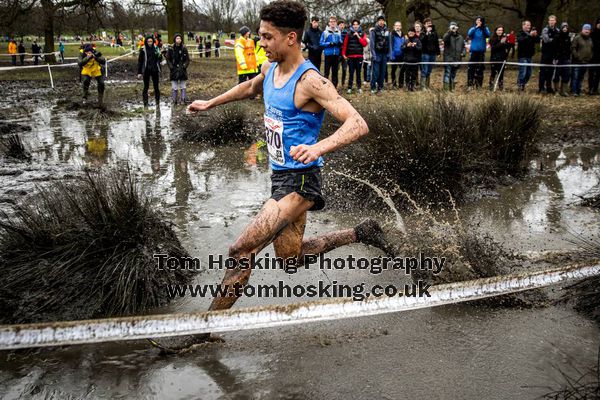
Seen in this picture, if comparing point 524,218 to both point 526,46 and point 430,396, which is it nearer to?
point 430,396

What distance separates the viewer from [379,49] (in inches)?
576

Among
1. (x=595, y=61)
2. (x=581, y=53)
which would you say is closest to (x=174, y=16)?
(x=581, y=53)

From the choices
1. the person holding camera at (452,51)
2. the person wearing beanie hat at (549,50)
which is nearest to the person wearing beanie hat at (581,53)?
the person wearing beanie hat at (549,50)

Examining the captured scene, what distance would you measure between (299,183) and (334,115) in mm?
536

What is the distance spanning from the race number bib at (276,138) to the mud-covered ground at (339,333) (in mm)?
1252

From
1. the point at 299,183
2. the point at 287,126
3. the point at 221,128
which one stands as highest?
the point at 287,126

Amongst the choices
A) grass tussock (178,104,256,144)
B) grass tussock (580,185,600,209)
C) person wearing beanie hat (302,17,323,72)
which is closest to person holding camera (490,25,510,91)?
person wearing beanie hat (302,17,323,72)

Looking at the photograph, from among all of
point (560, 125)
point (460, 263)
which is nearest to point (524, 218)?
point (460, 263)

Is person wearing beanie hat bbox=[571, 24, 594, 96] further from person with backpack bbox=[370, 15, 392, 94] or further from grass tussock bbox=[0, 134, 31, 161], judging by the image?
grass tussock bbox=[0, 134, 31, 161]

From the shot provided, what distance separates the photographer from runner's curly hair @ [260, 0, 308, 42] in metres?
3.42

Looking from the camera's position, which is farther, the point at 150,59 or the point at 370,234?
the point at 150,59

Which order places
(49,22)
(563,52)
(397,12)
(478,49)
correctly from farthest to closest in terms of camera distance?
1. (49,22)
2. (397,12)
3. (478,49)
4. (563,52)

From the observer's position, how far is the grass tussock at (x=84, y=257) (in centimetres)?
382

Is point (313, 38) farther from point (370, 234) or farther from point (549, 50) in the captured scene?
point (370, 234)
